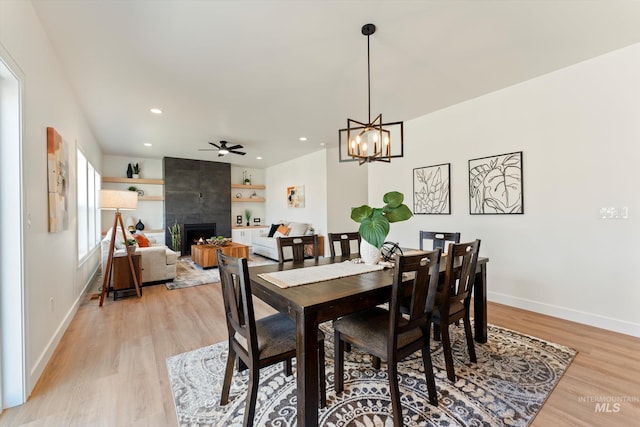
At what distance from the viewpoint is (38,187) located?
207cm

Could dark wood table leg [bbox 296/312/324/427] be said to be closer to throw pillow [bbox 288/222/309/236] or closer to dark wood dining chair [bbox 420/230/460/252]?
dark wood dining chair [bbox 420/230/460/252]

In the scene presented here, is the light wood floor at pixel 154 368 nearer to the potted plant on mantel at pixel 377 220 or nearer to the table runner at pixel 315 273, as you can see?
the table runner at pixel 315 273

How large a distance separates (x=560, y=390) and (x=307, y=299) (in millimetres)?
1890

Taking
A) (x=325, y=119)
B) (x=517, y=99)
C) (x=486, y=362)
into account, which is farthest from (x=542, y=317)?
(x=325, y=119)

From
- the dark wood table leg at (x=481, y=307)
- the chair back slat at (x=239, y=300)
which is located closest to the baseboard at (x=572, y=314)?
the dark wood table leg at (x=481, y=307)

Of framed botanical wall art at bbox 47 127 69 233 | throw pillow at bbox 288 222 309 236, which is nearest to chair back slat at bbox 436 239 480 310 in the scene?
framed botanical wall art at bbox 47 127 69 233

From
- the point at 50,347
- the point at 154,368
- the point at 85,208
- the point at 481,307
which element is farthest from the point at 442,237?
the point at 85,208

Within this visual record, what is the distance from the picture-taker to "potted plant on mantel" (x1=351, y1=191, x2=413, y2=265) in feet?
6.78

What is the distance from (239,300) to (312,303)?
0.46 m

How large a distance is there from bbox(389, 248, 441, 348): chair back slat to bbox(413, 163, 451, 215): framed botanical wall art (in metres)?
2.54

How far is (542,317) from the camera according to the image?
117 inches

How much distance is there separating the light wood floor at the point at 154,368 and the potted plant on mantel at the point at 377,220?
1367mm

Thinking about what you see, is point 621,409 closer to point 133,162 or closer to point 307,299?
point 307,299

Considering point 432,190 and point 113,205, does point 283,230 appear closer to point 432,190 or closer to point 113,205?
point 113,205
